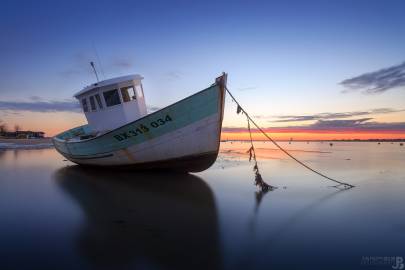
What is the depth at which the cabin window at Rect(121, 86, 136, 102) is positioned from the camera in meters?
11.5

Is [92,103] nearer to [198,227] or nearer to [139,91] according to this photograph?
[139,91]

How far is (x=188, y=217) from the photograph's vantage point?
4.83 meters

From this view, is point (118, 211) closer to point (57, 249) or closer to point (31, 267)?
point (57, 249)

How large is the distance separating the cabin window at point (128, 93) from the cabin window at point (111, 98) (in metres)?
0.25

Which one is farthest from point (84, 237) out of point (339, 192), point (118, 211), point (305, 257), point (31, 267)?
point (339, 192)

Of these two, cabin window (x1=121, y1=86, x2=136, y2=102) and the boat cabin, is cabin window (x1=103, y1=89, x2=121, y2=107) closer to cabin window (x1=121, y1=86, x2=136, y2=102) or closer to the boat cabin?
the boat cabin

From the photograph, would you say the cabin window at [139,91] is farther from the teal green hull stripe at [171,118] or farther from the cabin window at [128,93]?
the teal green hull stripe at [171,118]

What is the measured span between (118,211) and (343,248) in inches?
157

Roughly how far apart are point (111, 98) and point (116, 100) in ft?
0.85

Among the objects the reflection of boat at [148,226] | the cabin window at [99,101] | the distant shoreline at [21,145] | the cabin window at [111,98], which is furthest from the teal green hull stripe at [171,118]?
the distant shoreline at [21,145]

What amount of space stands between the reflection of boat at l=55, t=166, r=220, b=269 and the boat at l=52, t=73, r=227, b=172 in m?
1.79

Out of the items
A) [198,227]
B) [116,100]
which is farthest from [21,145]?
[198,227]

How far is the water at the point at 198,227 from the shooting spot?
3.16 m

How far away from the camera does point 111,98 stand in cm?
1160
